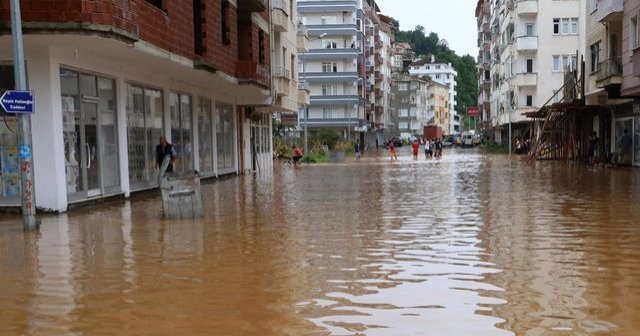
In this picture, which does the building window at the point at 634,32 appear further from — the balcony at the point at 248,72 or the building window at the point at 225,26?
the building window at the point at 225,26

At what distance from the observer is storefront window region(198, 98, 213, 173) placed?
25.1 metres

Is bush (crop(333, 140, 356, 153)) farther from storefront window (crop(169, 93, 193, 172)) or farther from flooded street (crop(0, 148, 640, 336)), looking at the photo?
flooded street (crop(0, 148, 640, 336))

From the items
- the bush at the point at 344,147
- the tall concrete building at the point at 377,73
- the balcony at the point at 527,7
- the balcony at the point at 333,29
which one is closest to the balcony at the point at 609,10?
the balcony at the point at 527,7

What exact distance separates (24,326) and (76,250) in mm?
3923

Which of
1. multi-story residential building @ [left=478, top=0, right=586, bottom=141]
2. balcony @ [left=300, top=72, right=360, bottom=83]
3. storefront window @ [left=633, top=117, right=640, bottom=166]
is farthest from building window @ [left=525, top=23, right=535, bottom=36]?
storefront window @ [left=633, top=117, right=640, bottom=166]

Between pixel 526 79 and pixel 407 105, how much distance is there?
8729cm

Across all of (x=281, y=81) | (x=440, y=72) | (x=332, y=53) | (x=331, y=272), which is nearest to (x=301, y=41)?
(x=281, y=81)

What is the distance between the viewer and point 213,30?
22125 millimetres

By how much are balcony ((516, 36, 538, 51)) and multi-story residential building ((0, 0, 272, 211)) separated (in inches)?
1375

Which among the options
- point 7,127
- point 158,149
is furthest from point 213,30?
point 7,127

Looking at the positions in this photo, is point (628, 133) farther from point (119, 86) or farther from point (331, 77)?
point (331, 77)

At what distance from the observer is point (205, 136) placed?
25.9 meters

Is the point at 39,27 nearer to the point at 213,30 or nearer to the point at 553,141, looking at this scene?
the point at 213,30

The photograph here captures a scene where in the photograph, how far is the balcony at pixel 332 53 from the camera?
266ft
